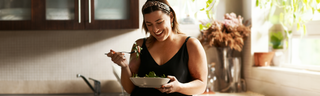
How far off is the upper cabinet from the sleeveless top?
2.54ft

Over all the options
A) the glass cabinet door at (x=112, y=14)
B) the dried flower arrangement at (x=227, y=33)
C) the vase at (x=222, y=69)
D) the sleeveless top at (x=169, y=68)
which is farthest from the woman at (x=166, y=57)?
the vase at (x=222, y=69)

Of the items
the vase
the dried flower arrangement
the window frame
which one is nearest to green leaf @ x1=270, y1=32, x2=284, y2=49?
the window frame

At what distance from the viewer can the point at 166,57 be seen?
4.26 feet

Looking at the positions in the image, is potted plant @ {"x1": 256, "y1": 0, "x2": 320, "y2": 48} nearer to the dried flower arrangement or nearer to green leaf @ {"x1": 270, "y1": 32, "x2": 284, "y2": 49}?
green leaf @ {"x1": 270, "y1": 32, "x2": 284, "y2": 49}

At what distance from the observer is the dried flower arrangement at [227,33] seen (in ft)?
6.93

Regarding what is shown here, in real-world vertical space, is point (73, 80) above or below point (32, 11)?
below

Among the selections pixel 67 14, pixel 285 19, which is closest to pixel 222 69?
pixel 285 19

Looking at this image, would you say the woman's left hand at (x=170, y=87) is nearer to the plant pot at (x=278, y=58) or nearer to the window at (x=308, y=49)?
the window at (x=308, y=49)

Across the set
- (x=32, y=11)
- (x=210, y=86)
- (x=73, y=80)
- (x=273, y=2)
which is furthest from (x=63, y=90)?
(x=273, y=2)

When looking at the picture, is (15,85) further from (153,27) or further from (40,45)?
(153,27)

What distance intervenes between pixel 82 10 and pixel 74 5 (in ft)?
0.24

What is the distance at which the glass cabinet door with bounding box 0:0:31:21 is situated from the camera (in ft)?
6.61

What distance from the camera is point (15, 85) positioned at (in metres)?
2.31

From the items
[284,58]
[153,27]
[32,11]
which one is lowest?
[284,58]
